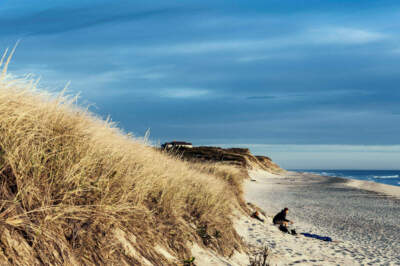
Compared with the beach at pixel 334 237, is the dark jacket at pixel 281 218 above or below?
above

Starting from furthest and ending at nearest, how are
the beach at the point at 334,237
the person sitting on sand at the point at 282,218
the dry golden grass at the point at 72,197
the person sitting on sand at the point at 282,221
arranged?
the person sitting on sand at the point at 282,218 < the person sitting on sand at the point at 282,221 < the beach at the point at 334,237 < the dry golden grass at the point at 72,197

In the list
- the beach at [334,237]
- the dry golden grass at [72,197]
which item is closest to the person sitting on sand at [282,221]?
the beach at [334,237]

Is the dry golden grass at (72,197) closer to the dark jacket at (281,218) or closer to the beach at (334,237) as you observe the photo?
the beach at (334,237)

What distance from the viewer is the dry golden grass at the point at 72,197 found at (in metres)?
3.54

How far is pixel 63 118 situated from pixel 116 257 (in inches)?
91.3

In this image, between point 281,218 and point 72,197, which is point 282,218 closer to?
point 281,218

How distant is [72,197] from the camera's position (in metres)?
4.21

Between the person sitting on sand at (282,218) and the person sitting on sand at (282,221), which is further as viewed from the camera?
the person sitting on sand at (282,218)

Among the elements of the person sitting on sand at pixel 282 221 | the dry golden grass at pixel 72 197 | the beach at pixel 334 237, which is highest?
the dry golden grass at pixel 72 197

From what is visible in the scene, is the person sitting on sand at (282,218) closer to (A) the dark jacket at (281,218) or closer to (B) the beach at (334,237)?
(A) the dark jacket at (281,218)

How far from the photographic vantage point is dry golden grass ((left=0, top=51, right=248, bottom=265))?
354 cm

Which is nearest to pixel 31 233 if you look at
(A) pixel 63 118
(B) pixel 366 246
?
(A) pixel 63 118

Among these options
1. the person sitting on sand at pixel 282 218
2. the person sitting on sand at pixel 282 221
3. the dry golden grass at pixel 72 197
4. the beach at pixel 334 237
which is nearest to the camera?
the dry golden grass at pixel 72 197

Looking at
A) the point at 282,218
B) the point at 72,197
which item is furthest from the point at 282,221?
the point at 72,197
